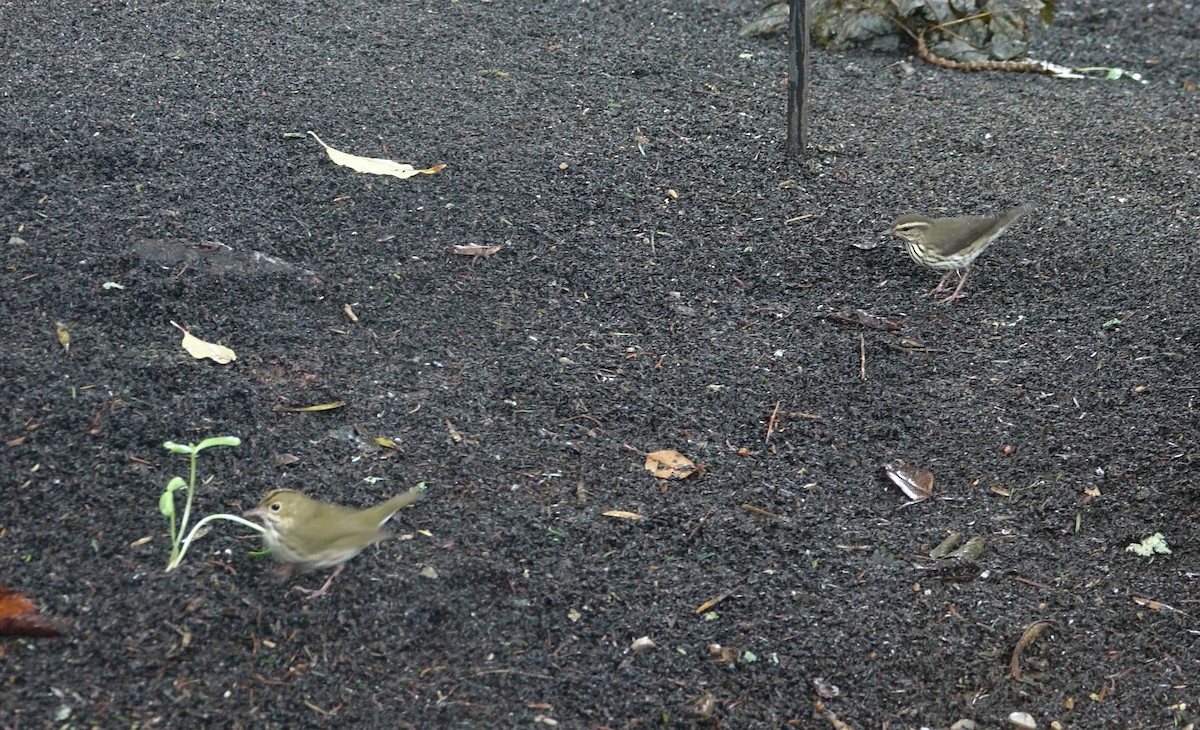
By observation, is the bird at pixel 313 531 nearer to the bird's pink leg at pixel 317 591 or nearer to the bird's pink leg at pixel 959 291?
the bird's pink leg at pixel 317 591

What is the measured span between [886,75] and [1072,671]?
455cm

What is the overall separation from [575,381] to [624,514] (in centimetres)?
73

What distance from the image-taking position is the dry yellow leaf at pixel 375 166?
551 centimetres

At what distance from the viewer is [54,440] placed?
3793mm

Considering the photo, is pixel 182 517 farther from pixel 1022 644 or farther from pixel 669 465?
pixel 1022 644

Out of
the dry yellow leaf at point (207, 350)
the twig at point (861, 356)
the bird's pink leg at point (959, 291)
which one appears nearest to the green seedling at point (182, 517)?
the dry yellow leaf at point (207, 350)

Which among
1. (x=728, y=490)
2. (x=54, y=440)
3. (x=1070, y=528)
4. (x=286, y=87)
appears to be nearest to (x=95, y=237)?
(x=54, y=440)

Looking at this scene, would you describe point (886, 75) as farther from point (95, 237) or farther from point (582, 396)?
point (95, 237)

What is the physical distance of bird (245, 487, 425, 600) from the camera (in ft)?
11.3

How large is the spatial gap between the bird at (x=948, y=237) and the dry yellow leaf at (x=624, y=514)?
205cm

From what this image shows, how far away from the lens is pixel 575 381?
453 cm

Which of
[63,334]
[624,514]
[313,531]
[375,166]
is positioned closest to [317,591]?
[313,531]

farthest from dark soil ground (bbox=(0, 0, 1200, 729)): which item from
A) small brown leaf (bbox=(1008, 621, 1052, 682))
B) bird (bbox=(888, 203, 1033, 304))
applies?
bird (bbox=(888, 203, 1033, 304))

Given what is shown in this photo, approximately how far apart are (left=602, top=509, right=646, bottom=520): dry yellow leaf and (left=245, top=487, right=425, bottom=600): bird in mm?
751
